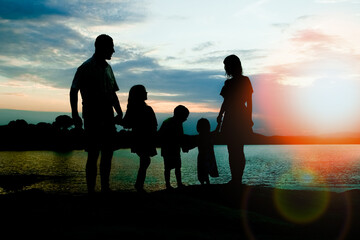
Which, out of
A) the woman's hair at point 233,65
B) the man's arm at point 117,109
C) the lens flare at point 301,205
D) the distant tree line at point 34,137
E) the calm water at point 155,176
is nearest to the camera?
the lens flare at point 301,205

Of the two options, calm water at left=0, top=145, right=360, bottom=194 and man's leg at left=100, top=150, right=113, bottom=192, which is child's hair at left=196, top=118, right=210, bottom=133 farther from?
calm water at left=0, top=145, right=360, bottom=194

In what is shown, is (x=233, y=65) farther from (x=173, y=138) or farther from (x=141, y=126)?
(x=173, y=138)

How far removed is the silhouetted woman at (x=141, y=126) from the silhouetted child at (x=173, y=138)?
172 cm

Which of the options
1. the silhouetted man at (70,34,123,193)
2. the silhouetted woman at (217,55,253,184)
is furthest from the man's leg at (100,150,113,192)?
the silhouetted woman at (217,55,253,184)

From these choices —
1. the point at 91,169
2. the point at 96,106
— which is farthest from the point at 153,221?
the point at 96,106

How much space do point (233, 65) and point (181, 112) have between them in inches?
89.9

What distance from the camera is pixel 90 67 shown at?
548 cm

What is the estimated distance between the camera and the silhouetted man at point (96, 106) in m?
5.38

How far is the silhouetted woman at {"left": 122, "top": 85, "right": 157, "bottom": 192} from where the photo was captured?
22.1ft

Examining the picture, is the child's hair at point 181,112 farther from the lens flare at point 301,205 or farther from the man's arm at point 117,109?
the lens flare at point 301,205

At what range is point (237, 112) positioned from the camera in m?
7.07

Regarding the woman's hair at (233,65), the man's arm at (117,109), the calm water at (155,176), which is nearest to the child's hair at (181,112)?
the woman's hair at (233,65)

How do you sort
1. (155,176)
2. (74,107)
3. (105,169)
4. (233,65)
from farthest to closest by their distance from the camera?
1. (155,176)
2. (233,65)
3. (105,169)
4. (74,107)

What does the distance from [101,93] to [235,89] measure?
3125 mm
